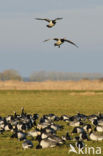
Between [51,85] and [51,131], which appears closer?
[51,131]

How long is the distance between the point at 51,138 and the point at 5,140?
3768 millimetres

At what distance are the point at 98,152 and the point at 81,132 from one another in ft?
18.6

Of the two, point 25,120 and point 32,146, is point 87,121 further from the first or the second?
point 32,146

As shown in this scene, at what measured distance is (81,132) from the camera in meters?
26.7

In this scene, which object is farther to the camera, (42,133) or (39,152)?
(42,133)

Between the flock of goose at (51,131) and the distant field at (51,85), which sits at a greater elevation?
the distant field at (51,85)

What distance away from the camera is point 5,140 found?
25.2m

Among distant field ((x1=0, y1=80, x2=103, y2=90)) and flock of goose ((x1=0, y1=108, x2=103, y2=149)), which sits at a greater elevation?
distant field ((x1=0, y1=80, x2=103, y2=90))

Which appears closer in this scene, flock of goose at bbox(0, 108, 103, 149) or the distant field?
flock of goose at bbox(0, 108, 103, 149)

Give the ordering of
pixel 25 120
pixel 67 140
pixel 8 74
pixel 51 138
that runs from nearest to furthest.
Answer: pixel 51 138, pixel 67 140, pixel 25 120, pixel 8 74

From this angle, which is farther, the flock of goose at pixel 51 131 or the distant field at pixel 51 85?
the distant field at pixel 51 85

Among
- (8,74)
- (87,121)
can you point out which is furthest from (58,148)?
(8,74)

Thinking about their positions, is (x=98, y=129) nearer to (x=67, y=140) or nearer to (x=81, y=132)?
(x=81, y=132)

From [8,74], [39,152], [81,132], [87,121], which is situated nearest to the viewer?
[39,152]
